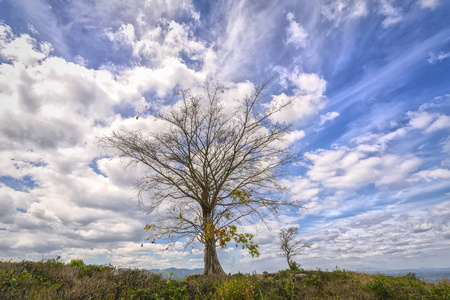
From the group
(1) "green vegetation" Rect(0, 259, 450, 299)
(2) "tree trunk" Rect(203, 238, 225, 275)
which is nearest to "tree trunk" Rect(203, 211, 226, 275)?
(2) "tree trunk" Rect(203, 238, 225, 275)

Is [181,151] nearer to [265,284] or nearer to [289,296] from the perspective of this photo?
[265,284]

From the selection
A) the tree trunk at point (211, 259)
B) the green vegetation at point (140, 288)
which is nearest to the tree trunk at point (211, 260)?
the tree trunk at point (211, 259)

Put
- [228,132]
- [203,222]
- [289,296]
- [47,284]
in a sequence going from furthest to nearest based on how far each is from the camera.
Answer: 1. [228,132]
2. [203,222]
3. [289,296]
4. [47,284]

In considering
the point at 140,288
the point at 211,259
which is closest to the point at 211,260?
the point at 211,259

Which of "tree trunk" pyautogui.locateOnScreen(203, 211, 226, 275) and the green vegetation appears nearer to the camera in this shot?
the green vegetation

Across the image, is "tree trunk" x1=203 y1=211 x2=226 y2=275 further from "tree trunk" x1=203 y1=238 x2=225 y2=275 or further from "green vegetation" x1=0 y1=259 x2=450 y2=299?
"green vegetation" x1=0 y1=259 x2=450 y2=299

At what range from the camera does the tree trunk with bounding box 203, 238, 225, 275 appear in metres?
14.5

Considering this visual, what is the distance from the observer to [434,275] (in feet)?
32.9

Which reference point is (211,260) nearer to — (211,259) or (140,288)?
(211,259)

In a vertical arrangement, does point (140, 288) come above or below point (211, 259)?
below

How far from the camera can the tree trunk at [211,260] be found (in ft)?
47.7

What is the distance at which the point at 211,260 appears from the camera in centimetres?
1474

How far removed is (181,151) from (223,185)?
12.2 feet

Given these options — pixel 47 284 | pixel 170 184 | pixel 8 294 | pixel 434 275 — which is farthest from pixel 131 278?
pixel 434 275
